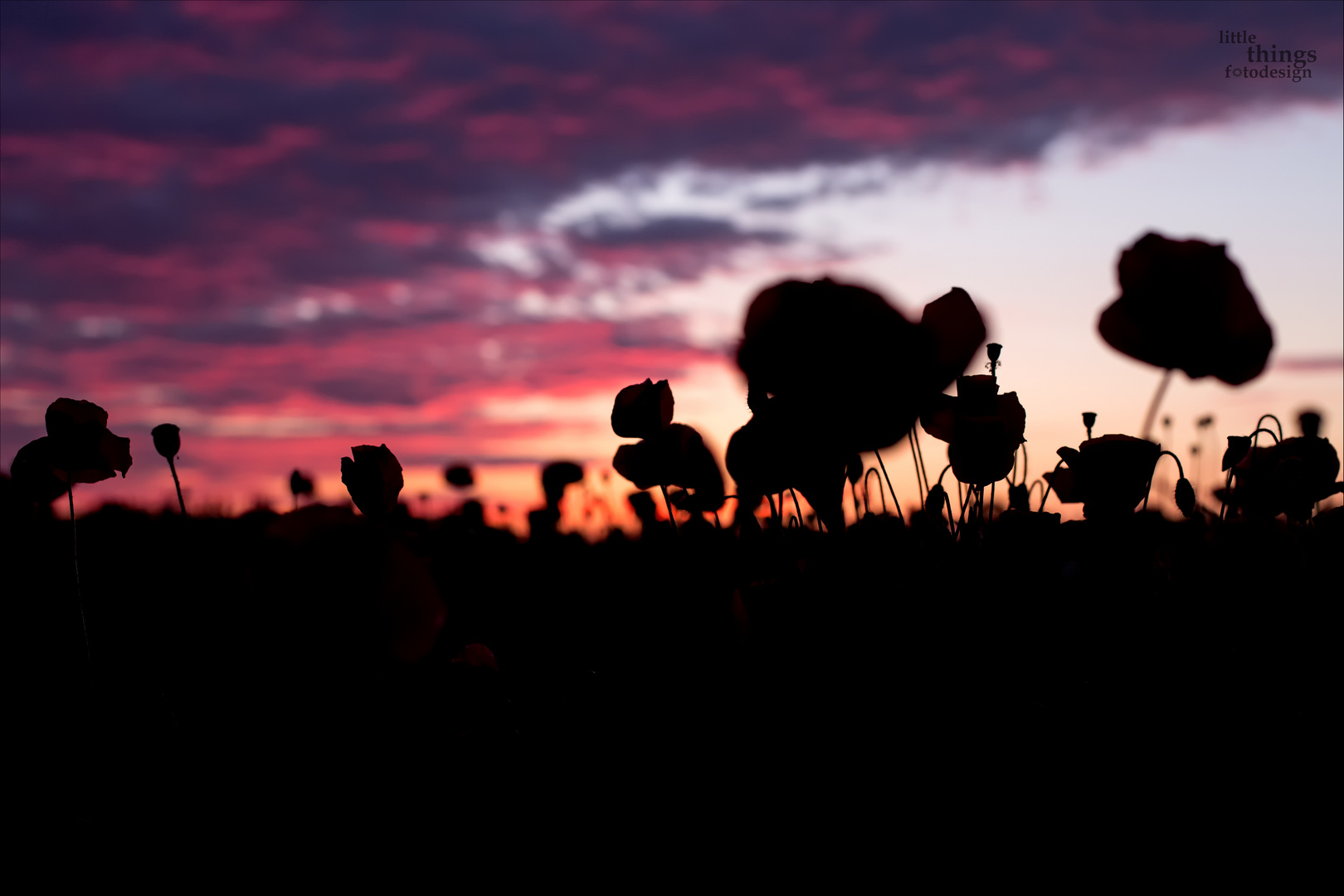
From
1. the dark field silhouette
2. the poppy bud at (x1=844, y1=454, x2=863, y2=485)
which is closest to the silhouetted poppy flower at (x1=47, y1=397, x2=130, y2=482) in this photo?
the dark field silhouette

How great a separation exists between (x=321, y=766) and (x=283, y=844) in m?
0.19

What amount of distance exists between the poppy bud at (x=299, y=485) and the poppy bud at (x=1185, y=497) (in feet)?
14.4

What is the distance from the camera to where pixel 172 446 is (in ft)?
8.84

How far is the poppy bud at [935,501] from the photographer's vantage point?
96.3 inches

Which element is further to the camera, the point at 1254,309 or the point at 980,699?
the point at 980,699

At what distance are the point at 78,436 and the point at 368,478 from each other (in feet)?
3.12

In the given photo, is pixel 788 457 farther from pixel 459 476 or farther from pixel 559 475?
pixel 459 476

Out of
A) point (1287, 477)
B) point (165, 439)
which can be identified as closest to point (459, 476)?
point (165, 439)

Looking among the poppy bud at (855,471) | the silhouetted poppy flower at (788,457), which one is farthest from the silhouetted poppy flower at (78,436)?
the poppy bud at (855,471)

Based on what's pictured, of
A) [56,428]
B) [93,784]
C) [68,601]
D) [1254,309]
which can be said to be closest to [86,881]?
[93,784]

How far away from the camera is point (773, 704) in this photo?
168cm

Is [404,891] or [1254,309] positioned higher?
[1254,309]

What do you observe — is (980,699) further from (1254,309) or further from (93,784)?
Answer: (93,784)

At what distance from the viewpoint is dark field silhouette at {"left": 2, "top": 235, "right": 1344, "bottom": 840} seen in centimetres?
141
